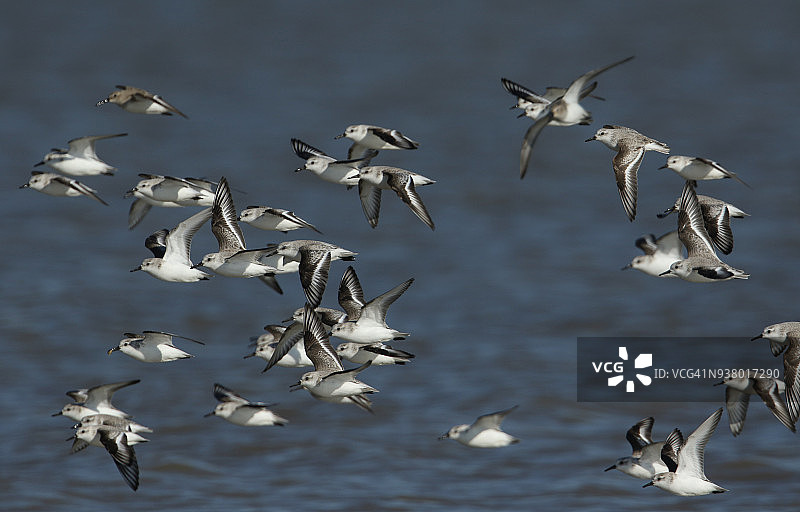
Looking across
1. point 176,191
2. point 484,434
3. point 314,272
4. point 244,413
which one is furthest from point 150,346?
point 484,434

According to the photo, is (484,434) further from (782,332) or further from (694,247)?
(782,332)

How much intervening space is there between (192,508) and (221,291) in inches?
284

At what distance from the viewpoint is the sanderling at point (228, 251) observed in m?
11.3

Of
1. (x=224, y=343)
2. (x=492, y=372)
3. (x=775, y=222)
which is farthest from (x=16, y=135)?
(x=775, y=222)

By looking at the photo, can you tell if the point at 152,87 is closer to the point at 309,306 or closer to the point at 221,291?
the point at 221,291

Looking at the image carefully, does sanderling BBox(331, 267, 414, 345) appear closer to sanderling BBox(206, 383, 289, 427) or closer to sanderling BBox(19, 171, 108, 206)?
sanderling BBox(206, 383, 289, 427)

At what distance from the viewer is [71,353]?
715 inches

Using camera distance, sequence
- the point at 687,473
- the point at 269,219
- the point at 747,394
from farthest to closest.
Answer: the point at 269,219 → the point at 747,394 → the point at 687,473

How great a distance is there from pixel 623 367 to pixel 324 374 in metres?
7.89

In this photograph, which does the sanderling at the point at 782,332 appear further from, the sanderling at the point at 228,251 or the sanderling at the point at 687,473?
the sanderling at the point at 228,251

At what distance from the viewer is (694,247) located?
447 inches

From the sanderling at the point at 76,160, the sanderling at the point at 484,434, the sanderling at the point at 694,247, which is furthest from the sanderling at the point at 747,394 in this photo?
the sanderling at the point at 76,160

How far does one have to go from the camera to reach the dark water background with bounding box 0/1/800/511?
1442 cm

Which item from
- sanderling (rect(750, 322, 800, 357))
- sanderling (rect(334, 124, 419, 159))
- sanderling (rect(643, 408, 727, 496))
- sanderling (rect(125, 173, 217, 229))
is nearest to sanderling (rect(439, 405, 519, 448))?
sanderling (rect(643, 408, 727, 496))
